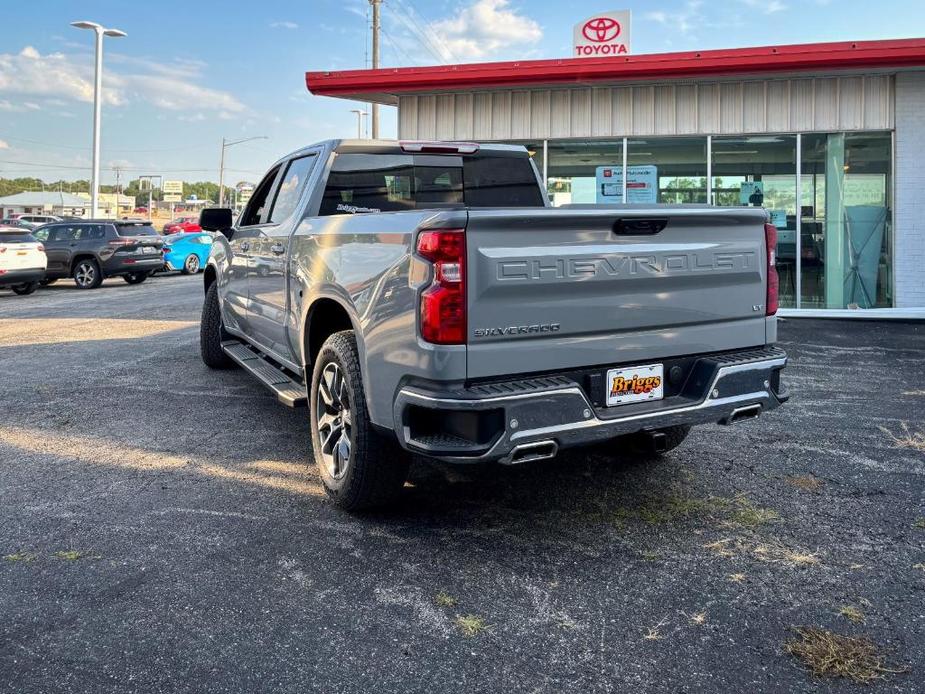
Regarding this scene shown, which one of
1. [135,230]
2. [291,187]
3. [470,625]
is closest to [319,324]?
[291,187]

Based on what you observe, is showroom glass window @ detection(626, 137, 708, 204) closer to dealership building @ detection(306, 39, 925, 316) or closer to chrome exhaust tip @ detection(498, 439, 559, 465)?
dealership building @ detection(306, 39, 925, 316)

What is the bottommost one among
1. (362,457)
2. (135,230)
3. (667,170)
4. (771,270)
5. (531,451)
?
(362,457)

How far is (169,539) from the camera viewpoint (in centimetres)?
379

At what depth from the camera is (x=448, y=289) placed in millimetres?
3283

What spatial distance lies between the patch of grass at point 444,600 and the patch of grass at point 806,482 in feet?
7.49

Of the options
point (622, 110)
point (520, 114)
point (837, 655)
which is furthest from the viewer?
point (520, 114)

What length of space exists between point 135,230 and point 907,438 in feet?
63.5

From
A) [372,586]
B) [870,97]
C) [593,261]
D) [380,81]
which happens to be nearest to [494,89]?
[380,81]

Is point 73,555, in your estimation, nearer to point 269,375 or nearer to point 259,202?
point 269,375

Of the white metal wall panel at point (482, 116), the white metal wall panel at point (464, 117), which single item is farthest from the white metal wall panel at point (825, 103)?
the white metal wall panel at point (464, 117)

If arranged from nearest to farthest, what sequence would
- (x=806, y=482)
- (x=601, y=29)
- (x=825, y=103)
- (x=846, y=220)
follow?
(x=806, y=482) < (x=825, y=103) < (x=846, y=220) < (x=601, y=29)

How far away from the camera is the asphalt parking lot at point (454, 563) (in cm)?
271

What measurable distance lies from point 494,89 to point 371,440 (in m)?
10.7

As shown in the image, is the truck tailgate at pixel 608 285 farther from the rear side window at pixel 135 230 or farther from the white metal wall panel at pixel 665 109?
the rear side window at pixel 135 230
